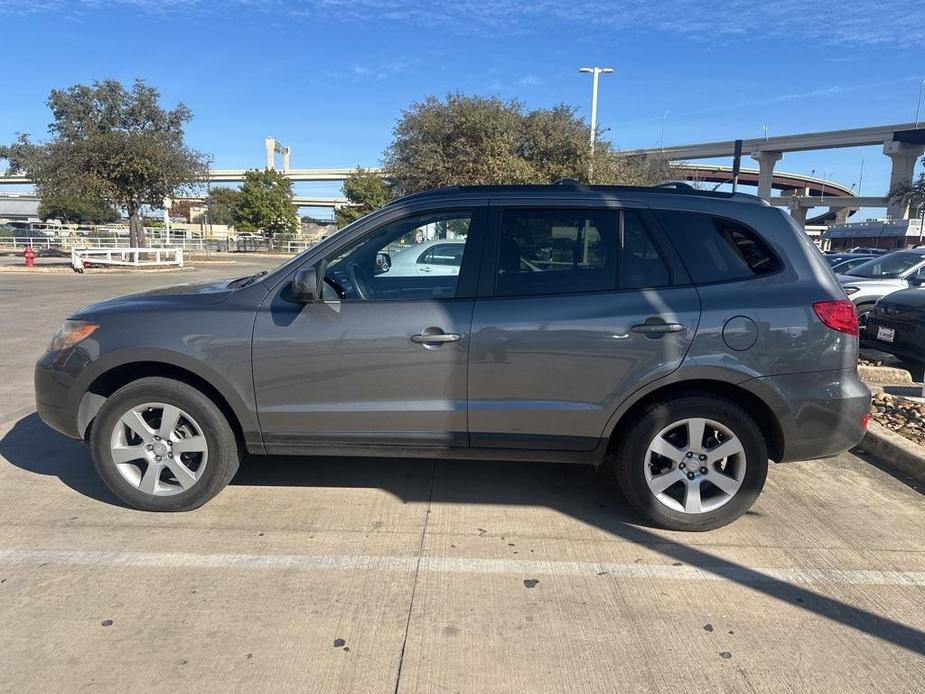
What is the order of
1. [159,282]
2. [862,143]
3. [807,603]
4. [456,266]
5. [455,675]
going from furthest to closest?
[862,143]
[159,282]
[456,266]
[807,603]
[455,675]

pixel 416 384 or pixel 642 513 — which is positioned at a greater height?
pixel 416 384

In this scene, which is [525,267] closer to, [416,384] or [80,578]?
[416,384]

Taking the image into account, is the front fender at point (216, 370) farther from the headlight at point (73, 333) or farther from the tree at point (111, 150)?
the tree at point (111, 150)

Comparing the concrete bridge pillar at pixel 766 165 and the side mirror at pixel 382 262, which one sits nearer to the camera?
the side mirror at pixel 382 262

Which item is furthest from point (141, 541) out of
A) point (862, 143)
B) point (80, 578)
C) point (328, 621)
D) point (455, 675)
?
point (862, 143)

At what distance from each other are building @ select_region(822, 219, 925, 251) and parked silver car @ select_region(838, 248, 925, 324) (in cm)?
5431

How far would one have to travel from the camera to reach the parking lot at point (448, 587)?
2.53 m

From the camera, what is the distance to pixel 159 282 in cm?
1933

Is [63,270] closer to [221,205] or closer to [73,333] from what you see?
[73,333]

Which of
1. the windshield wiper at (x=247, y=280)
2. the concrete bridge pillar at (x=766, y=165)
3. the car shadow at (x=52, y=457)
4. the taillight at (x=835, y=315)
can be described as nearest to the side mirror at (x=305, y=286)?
the windshield wiper at (x=247, y=280)

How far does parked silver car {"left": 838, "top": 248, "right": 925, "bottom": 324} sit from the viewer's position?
978cm

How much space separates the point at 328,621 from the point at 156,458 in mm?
1597

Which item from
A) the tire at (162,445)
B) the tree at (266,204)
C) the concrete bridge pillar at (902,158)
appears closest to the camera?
the tire at (162,445)

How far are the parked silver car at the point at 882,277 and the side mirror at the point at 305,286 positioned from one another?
8.82m
